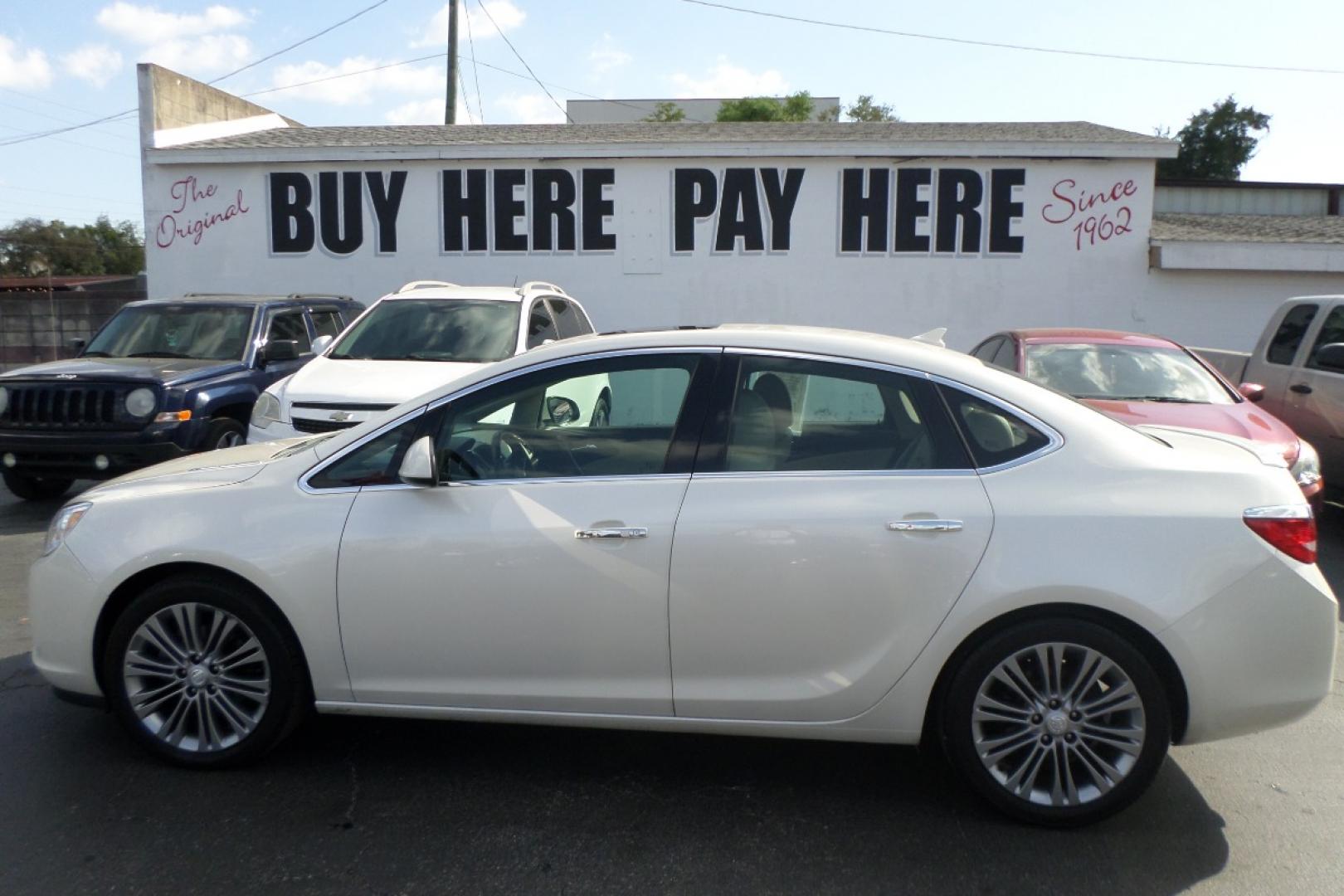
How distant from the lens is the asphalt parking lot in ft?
11.4

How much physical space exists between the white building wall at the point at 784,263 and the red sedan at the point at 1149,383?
718cm

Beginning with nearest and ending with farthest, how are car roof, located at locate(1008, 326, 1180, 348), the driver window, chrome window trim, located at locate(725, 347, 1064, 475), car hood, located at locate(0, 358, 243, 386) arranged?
chrome window trim, located at locate(725, 347, 1064, 475)
the driver window
car roof, located at locate(1008, 326, 1180, 348)
car hood, located at locate(0, 358, 243, 386)

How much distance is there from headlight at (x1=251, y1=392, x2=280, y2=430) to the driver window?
4.73 m

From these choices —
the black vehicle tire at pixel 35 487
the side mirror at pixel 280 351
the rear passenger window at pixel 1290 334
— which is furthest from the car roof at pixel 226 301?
the rear passenger window at pixel 1290 334

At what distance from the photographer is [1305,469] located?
23.4 feet

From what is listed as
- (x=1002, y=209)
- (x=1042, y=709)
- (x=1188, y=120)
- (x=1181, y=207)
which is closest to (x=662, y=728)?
(x=1042, y=709)

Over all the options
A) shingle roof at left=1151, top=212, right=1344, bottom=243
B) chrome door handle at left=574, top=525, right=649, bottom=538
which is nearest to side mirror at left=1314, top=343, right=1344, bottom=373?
chrome door handle at left=574, top=525, right=649, bottom=538

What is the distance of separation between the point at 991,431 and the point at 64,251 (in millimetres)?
68461

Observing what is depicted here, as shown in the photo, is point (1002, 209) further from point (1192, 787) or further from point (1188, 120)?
point (1188, 120)

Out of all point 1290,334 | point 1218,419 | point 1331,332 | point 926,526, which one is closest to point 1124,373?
point 1218,419

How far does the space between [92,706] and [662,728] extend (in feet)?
7.05

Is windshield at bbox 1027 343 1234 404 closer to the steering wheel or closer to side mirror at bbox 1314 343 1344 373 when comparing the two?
side mirror at bbox 1314 343 1344 373

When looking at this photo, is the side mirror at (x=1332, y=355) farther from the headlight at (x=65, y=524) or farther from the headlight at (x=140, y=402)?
the headlight at (x=140, y=402)

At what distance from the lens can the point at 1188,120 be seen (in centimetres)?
4753
